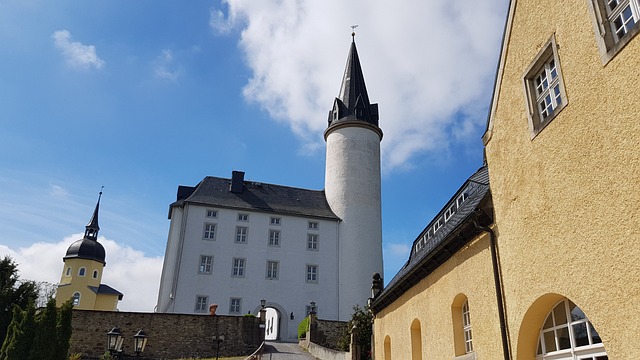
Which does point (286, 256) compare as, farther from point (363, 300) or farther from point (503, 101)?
point (503, 101)

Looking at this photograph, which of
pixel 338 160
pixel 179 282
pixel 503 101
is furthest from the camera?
pixel 338 160

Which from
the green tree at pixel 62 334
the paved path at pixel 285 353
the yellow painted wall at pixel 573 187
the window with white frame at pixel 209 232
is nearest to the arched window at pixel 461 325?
the yellow painted wall at pixel 573 187

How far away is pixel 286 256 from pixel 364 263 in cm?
687

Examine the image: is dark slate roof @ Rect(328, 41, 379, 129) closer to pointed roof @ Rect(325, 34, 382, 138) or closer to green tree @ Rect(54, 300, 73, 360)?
pointed roof @ Rect(325, 34, 382, 138)

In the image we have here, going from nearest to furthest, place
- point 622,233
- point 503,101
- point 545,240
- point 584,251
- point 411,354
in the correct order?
point 622,233 < point 584,251 < point 545,240 < point 503,101 < point 411,354

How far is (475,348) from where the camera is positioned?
334 inches

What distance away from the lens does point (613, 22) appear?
5633mm

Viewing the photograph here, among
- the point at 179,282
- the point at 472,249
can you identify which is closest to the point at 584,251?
the point at 472,249

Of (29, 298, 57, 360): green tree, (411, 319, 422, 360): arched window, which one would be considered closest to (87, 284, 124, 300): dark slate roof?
(29, 298, 57, 360): green tree

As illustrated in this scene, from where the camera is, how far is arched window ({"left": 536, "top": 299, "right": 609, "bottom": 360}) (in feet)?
19.3

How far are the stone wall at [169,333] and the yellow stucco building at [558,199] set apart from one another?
2170 cm

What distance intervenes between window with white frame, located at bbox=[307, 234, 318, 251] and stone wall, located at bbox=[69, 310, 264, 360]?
42.8 feet

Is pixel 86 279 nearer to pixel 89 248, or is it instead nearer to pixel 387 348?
pixel 89 248

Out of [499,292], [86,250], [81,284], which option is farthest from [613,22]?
[86,250]
